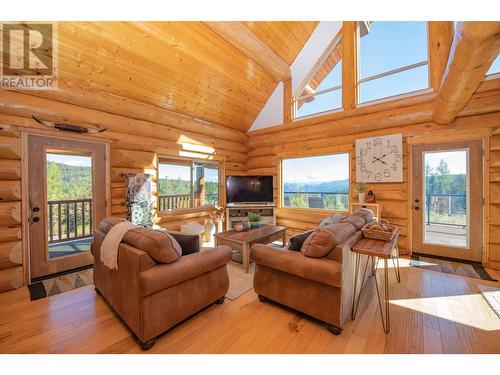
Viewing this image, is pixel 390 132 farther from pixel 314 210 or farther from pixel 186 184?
pixel 186 184

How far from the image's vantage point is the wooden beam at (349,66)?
4.49 m

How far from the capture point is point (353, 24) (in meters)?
Result: 4.56

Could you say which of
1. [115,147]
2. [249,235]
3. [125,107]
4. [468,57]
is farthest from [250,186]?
[468,57]

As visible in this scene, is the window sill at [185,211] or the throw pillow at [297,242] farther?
the window sill at [185,211]

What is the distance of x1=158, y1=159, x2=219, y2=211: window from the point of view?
4664mm

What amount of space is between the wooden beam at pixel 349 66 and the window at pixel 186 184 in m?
3.50

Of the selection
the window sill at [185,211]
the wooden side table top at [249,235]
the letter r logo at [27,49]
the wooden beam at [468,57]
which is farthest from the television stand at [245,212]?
the letter r logo at [27,49]

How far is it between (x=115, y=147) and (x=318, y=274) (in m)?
3.81

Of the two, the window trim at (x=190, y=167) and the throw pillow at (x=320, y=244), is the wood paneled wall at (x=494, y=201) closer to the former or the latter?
the throw pillow at (x=320, y=244)

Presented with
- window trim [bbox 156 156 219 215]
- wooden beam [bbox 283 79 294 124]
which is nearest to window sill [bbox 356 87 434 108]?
wooden beam [bbox 283 79 294 124]

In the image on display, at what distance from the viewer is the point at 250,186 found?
546cm
